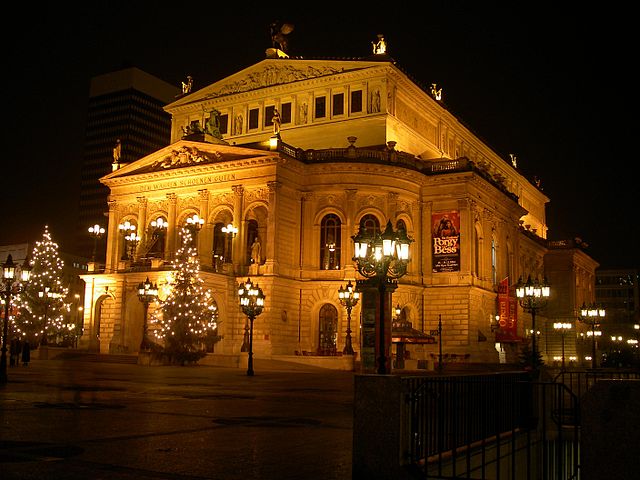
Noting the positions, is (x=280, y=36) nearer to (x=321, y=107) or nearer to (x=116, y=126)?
(x=321, y=107)

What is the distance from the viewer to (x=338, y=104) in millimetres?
64812

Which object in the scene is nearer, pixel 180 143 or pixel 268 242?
pixel 268 242

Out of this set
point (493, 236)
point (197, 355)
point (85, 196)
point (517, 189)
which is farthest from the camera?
point (85, 196)

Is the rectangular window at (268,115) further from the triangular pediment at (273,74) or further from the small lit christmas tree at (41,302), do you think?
the small lit christmas tree at (41,302)

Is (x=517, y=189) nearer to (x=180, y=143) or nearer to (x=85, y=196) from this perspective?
(x=180, y=143)

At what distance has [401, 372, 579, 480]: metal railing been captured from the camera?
9.38 meters

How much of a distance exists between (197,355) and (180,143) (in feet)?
65.4

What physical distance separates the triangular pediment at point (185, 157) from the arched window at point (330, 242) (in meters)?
7.13

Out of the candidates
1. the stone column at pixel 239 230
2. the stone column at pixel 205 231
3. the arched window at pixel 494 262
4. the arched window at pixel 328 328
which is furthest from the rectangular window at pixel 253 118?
the arched window at pixel 494 262

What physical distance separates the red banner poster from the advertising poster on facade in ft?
21.6

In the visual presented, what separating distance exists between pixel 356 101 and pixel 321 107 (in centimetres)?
332

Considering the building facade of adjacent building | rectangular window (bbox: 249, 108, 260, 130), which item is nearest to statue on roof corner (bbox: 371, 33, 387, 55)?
the building facade of adjacent building

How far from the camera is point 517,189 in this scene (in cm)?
9831

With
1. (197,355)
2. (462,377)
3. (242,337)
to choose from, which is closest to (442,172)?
(242,337)
